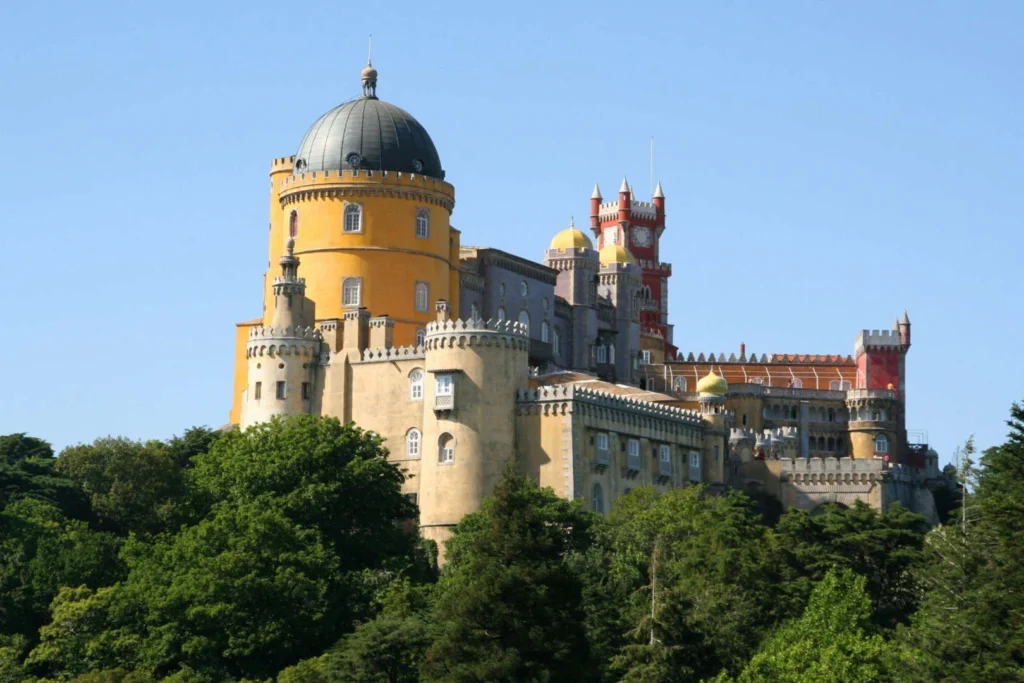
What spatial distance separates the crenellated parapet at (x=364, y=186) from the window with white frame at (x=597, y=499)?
708 inches

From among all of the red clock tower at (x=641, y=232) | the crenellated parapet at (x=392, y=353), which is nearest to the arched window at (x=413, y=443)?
the crenellated parapet at (x=392, y=353)

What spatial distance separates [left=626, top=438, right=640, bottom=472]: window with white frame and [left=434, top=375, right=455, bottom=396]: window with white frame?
996cm

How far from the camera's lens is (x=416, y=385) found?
4365 inches

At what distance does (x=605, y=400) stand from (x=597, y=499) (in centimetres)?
474

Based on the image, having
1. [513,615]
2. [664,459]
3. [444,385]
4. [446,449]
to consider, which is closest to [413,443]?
[446,449]

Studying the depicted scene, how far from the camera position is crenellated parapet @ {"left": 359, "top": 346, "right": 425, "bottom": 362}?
111m

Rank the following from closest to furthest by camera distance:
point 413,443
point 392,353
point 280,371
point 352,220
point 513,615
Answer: point 513,615, point 413,443, point 392,353, point 280,371, point 352,220

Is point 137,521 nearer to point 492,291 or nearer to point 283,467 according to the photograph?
point 283,467

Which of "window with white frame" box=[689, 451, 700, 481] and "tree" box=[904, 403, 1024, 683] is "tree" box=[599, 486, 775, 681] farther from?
"tree" box=[904, 403, 1024, 683]

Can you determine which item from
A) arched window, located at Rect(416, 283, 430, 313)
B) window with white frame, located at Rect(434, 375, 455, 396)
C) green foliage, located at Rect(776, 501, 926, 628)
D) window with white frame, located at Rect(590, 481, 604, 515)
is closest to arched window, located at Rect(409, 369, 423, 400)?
window with white frame, located at Rect(434, 375, 455, 396)

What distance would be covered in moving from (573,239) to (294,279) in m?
24.7

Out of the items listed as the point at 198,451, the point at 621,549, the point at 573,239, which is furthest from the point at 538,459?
the point at 573,239

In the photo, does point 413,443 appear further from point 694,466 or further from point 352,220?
point 694,466

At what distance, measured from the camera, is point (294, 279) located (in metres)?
116
